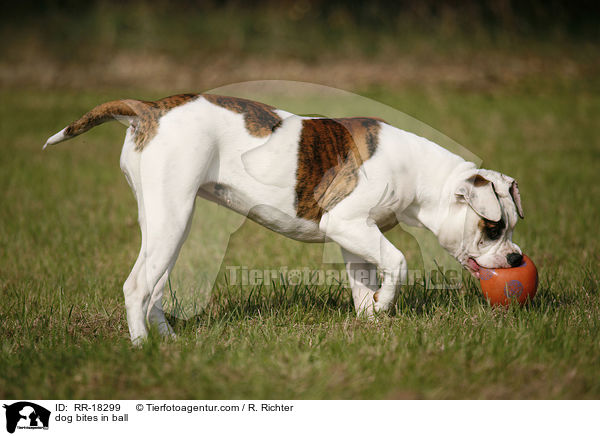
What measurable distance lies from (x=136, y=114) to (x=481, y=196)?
2.08m

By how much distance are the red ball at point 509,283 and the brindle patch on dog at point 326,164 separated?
3.47 feet

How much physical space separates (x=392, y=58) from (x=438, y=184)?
38.4 ft

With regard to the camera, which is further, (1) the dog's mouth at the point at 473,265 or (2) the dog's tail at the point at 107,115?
(1) the dog's mouth at the point at 473,265

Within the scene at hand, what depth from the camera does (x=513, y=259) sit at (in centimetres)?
392

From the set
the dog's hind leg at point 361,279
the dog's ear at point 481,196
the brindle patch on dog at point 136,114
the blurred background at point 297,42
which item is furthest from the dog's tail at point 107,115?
the blurred background at point 297,42

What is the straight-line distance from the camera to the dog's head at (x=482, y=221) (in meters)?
3.71

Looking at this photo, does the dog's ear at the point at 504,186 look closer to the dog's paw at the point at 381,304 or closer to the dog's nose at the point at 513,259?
the dog's nose at the point at 513,259

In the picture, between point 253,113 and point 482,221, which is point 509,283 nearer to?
point 482,221

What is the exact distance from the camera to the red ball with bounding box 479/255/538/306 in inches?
155
